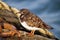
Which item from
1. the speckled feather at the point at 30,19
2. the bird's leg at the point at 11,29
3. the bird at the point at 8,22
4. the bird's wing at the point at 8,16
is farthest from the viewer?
the bird's wing at the point at 8,16

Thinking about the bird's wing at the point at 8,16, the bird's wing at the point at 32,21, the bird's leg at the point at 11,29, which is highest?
the bird's wing at the point at 8,16

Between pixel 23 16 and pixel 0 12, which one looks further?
pixel 0 12

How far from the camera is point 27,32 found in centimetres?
1236

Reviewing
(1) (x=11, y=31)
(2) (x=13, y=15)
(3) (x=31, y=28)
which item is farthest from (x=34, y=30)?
(2) (x=13, y=15)

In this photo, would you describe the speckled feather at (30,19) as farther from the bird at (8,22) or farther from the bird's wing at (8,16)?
the bird's wing at (8,16)

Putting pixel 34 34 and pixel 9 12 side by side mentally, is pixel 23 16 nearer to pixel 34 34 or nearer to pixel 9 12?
pixel 34 34

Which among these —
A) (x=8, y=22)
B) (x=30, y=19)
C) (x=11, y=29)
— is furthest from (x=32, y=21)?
(x=8, y=22)

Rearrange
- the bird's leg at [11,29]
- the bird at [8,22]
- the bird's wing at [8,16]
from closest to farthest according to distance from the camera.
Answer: the bird's leg at [11,29]
the bird at [8,22]
the bird's wing at [8,16]

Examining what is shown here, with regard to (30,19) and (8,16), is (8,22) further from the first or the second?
(30,19)

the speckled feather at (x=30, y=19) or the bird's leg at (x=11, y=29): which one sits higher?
the speckled feather at (x=30, y=19)

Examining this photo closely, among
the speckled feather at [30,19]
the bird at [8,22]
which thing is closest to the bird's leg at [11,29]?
the bird at [8,22]

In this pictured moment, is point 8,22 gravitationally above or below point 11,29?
above

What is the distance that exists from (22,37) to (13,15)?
2.67m

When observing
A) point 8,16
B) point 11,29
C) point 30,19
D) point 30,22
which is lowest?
point 11,29
